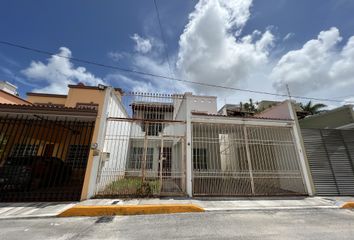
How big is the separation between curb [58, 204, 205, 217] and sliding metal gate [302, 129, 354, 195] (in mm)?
5776

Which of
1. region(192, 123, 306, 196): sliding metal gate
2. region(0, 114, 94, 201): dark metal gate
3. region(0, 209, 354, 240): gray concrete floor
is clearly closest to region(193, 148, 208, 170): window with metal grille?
region(192, 123, 306, 196): sliding metal gate

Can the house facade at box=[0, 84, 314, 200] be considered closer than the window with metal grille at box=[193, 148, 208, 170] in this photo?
Yes

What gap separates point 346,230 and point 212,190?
3788 mm

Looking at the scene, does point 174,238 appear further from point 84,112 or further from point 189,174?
point 84,112

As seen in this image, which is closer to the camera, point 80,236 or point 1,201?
point 80,236

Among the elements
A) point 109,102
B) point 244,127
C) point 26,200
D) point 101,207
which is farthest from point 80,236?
point 244,127

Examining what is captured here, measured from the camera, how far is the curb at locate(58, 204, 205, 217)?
429 centimetres

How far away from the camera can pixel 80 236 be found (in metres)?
3.10

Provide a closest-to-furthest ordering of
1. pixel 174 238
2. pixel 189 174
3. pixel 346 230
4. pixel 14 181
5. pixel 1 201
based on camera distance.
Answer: pixel 174 238, pixel 346 230, pixel 1 201, pixel 14 181, pixel 189 174

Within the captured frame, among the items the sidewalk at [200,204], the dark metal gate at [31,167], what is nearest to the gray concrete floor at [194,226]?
the sidewalk at [200,204]

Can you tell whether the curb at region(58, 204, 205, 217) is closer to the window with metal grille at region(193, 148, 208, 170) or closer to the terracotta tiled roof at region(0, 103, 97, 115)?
the window with metal grille at region(193, 148, 208, 170)

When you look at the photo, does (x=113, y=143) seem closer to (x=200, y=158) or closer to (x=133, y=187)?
(x=133, y=187)

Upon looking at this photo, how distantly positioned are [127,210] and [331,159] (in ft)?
28.4

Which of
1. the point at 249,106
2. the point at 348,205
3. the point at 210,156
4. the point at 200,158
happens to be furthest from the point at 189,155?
the point at 249,106
